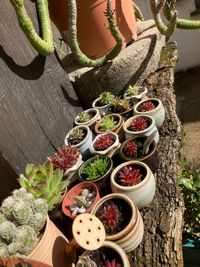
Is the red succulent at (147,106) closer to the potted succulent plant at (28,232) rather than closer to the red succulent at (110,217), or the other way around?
the red succulent at (110,217)

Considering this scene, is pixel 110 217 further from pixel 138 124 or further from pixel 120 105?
pixel 120 105

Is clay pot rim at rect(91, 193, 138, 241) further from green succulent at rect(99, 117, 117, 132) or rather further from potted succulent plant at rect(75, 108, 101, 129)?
potted succulent plant at rect(75, 108, 101, 129)

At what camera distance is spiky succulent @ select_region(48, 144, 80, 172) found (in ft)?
4.36

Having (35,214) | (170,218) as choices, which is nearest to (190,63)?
(170,218)

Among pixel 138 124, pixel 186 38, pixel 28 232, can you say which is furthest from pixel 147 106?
pixel 186 38

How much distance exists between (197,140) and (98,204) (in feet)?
7.57

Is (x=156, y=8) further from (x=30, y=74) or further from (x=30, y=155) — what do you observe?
(x=30, y=155)

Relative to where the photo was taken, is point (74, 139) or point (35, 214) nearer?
point (35, 214)

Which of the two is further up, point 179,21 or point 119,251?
point 179,21

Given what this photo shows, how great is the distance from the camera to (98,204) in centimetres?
105

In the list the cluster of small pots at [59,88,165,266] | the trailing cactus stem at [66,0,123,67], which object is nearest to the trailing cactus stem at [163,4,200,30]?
the trailing cactus stem at [66,0,123,67]

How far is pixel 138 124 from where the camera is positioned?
4.85 ft

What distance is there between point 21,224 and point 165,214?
69cm

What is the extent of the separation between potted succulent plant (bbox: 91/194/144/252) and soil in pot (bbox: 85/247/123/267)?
0.05 metres
